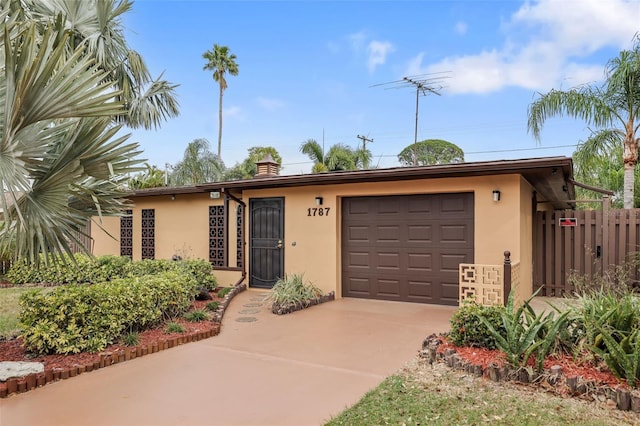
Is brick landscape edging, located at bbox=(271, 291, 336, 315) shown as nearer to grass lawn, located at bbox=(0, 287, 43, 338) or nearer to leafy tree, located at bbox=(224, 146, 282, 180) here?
grass lawn, located at bbox=(0, 287, 43, 338)

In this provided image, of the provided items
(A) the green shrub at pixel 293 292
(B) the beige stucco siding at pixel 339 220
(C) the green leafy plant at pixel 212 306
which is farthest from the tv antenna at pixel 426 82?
(C) the green leafy plant at pixel 212 306

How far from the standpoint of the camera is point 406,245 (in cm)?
851

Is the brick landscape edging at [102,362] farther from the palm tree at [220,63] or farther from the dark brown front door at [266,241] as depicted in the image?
the palm tree at [220,63]

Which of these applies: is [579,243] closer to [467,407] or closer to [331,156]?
[467,407]

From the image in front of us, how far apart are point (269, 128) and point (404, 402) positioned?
27.2m

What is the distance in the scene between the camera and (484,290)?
6805 millimetres

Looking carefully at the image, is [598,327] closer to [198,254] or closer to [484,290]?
[484,290]

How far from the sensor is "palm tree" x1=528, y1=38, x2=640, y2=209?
11641 mm

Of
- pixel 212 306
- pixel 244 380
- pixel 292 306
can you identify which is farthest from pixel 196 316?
pixel 244 380

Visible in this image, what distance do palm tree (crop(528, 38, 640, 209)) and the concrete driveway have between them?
338 inches

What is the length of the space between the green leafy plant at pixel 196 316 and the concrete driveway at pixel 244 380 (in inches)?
15.5

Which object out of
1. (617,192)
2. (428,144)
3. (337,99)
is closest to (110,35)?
(337,99)

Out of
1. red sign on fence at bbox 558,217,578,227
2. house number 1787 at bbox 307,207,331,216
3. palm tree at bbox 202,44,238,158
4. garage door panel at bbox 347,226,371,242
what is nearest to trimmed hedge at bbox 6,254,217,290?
house number 1787 at bbox 307,207,331,216

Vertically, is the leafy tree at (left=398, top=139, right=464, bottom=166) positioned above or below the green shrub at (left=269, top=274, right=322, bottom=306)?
above
